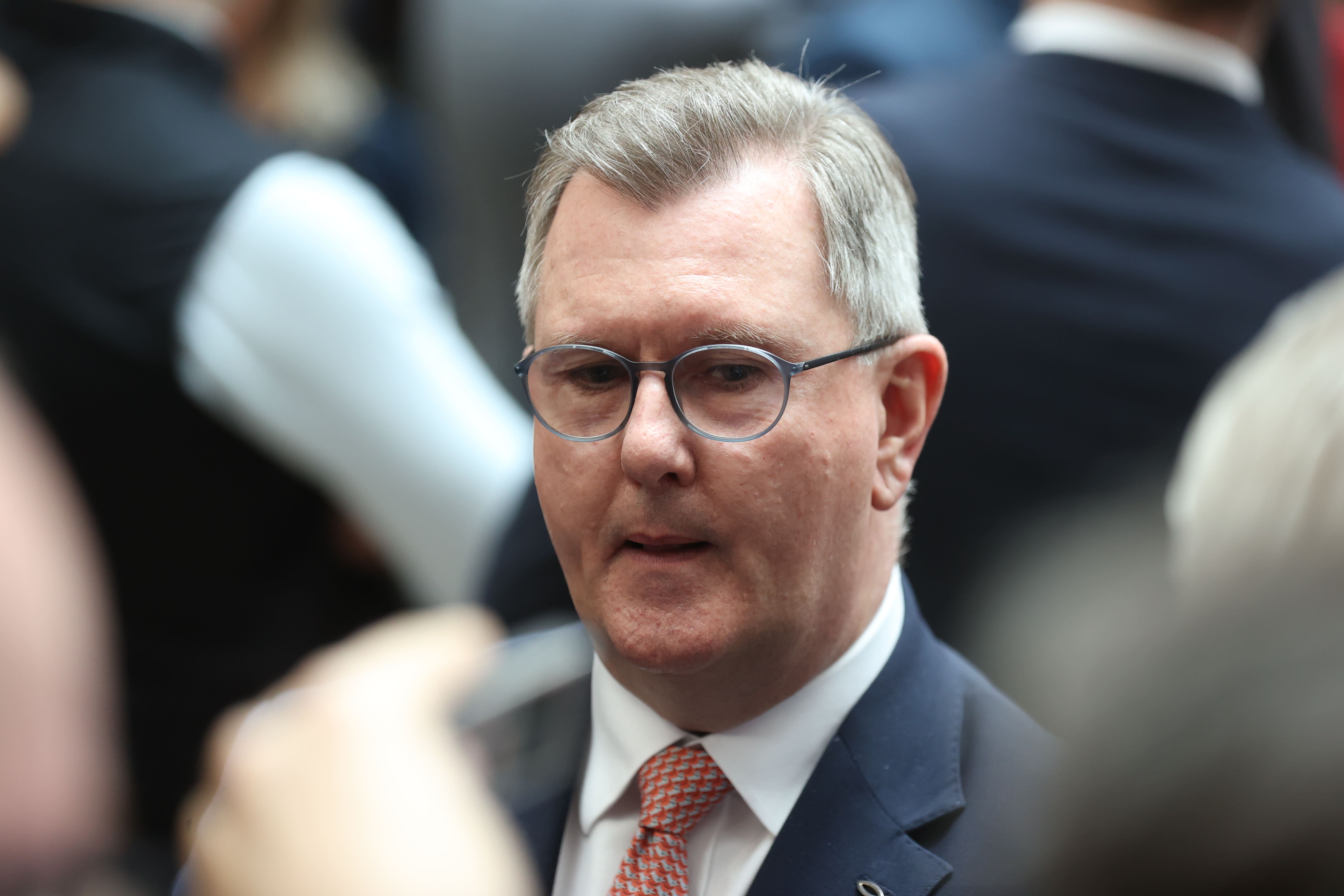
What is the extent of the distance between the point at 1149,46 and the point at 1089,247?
0.67 feet

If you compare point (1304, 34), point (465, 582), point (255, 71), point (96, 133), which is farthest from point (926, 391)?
point (255, 71)

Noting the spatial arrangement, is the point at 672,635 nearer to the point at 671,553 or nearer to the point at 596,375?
the point at 671,553

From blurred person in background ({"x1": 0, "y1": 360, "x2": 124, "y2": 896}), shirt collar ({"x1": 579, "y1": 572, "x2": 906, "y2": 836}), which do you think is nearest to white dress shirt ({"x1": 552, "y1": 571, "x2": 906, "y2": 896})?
shirt collar ({"x1": 579, "y1": 572, "x2": 906, "y2": 836})

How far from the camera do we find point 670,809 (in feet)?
2.94

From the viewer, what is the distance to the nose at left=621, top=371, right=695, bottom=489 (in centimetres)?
79

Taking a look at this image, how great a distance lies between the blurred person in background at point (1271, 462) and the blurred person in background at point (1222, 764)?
0.06 metres

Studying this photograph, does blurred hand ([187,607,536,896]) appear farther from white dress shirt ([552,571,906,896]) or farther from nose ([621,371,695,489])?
nose ([621,371,695,489])

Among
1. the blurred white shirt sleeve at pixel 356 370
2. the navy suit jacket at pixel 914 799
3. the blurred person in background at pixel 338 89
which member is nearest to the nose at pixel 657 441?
the navy suit jacket at pixel 914 799

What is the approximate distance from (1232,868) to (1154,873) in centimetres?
4

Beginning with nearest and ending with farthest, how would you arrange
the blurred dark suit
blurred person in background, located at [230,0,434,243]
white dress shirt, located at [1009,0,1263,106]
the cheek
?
the cheek
the blurred dark suit
white dress shirt, located at [1009,0,1263,106]
blurred person in background, located at [230,0,434,243]

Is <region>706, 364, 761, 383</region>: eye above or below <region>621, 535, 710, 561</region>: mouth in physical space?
above

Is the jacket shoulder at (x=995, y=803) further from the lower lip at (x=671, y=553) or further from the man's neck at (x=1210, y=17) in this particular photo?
the man's neck at (x=1210, y=17)

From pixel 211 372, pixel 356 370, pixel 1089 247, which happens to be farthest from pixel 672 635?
pixel 211 372

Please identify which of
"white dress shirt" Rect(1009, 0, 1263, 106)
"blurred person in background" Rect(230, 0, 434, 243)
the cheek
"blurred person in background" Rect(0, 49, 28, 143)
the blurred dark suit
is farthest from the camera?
"blurred person in background" Rect(230, 0, 434, 243)
